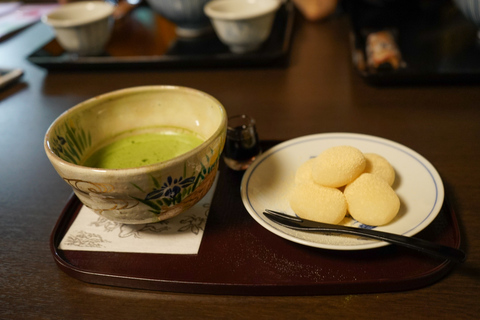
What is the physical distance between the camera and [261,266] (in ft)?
1.60

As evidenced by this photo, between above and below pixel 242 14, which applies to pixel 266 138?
below

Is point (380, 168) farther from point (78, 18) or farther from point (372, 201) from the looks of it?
point (78, 18)

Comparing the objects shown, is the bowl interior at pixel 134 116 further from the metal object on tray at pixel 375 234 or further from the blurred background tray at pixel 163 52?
the blurred background tray at pixel 163 52

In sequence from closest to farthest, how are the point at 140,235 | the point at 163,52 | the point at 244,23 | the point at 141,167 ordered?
1. the point at 141,167
2. the point at 140,235
3. the point at 244,23
4. the point at 163,52

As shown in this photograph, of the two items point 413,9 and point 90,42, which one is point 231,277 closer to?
point 90,42

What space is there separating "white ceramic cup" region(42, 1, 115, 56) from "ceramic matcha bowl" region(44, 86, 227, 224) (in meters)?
0.59

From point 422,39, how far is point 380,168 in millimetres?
709

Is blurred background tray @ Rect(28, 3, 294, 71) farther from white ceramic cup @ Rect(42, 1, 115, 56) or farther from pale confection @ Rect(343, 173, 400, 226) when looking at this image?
pale confection @ Rect(343, 173, 400, 226)

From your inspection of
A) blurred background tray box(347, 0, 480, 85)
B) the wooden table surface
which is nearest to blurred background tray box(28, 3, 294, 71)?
the wooden table surface

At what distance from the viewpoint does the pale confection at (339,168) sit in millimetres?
551

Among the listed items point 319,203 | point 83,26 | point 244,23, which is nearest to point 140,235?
point 319,203

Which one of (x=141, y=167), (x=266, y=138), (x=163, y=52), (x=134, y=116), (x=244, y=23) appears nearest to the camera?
(x=141, y=167)

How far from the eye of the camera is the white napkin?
53cm

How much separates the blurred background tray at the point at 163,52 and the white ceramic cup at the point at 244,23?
0.11ft
